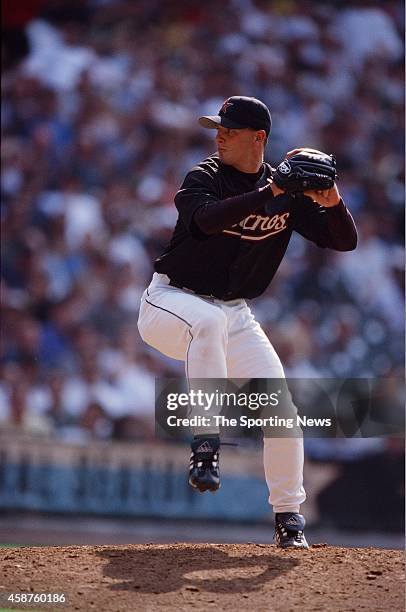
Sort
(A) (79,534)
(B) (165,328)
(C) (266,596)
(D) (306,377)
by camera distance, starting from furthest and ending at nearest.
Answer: (D) (306,377) → (A) (79,534) → (B) (165,328) → (C) (266,596)

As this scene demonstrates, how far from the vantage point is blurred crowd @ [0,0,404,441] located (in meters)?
7.25

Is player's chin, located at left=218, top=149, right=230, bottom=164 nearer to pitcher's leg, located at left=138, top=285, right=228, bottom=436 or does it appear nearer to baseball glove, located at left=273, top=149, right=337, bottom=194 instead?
baseball glove, located at left=273, top=149, right=337, bottom=194

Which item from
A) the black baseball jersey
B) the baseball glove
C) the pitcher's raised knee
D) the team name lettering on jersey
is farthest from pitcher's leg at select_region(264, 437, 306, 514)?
the baseball glove

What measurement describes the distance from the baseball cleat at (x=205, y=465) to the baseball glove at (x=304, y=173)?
0.88m

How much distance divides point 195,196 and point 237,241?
1.02 feet

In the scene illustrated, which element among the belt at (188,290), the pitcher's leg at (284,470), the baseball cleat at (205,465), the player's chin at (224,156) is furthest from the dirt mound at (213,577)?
the player's chin at (224,156)

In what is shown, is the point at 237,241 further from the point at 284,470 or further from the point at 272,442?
the point at 284,470

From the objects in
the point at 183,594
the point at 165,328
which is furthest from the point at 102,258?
the point at 183,594

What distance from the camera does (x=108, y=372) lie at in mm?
7199

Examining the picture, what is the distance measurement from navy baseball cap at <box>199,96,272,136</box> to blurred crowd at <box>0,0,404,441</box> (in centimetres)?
375

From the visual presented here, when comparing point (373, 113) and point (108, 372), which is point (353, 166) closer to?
point (373, 113)

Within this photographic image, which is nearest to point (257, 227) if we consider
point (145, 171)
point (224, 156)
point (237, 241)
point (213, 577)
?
point (237, 241)

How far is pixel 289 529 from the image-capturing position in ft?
12.0

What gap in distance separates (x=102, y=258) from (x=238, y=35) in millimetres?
2449
